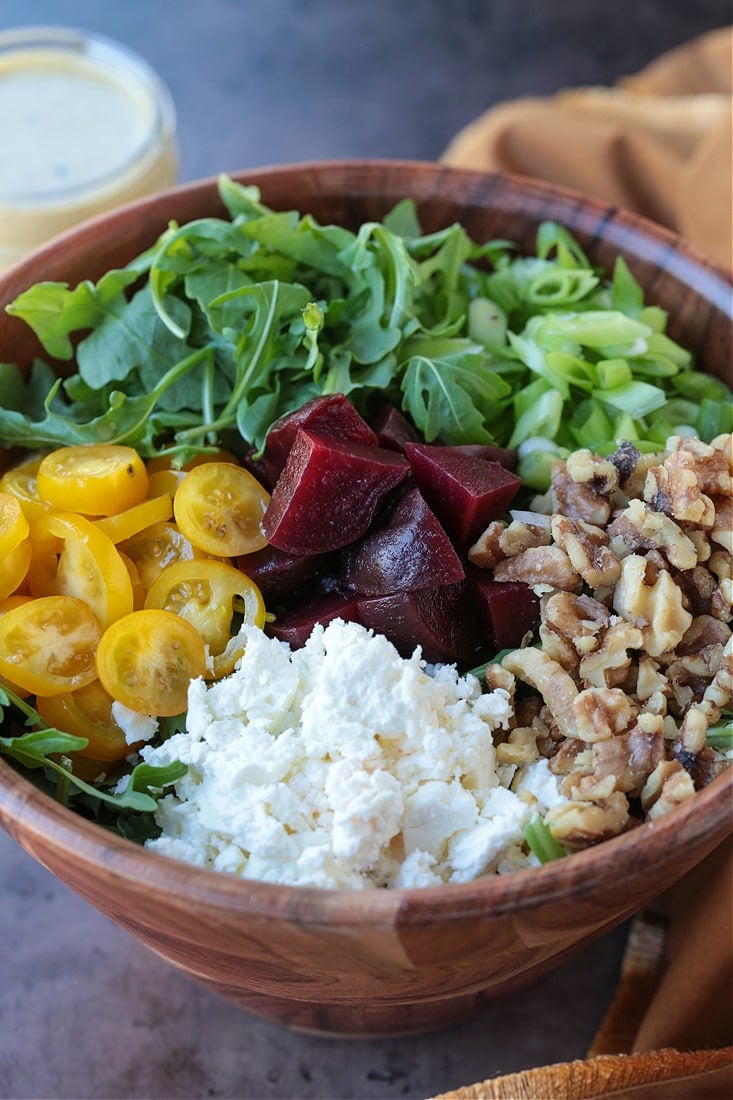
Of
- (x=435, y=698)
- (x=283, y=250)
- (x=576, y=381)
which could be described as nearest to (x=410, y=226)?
(x=283, y=250)

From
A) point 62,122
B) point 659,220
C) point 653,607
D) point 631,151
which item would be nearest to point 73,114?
point 62,122

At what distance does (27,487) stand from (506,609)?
90 cm

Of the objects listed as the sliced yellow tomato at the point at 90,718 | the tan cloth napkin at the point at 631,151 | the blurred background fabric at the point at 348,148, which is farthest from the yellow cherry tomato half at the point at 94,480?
the tan cloth napkin at the point at 631,151

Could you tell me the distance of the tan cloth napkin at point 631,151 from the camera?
299 cm

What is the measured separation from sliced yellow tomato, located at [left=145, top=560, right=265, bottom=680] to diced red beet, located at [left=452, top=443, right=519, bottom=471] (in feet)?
1.50

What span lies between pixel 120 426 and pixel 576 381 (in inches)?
34.7

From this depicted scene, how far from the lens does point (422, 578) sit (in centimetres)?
194

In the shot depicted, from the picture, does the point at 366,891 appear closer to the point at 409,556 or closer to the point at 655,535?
the point at 409,556

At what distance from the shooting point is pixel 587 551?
196cm

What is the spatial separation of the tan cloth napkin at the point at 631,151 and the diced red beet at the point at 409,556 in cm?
138

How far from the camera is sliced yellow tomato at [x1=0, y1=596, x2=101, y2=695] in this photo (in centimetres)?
188

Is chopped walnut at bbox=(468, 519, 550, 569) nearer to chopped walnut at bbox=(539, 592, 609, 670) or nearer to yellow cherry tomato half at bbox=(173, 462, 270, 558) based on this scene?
chopped walnut at bbox=(539, 592, 609, 670)

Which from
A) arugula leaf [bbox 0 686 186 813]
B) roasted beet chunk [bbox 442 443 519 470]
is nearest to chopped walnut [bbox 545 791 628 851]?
arugula leaf [bbox 0 686 186 813]

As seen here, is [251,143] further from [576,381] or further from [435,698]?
[435,698]
